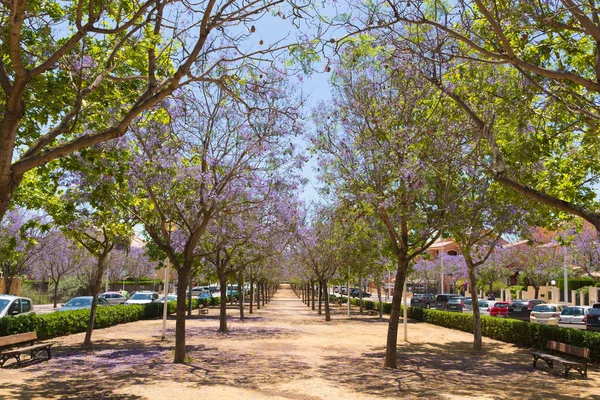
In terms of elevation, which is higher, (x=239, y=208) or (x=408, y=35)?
(x=408, y=35)

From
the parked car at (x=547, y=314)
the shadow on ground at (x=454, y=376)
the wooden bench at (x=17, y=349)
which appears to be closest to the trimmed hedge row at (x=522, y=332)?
the shadow on ground at (x=454, y=376)

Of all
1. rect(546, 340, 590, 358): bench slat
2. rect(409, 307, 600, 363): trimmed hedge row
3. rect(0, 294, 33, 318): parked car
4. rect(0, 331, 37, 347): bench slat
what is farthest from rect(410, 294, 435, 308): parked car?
rect(0, 331, 37, 347): bench slat

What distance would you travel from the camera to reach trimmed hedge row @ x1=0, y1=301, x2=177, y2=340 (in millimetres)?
15641

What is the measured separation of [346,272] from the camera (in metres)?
34.5

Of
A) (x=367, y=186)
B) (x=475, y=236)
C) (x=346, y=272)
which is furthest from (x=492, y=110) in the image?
(x=346, y=272)

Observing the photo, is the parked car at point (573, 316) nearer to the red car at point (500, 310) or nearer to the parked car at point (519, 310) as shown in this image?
the parked car at point (519, 310)

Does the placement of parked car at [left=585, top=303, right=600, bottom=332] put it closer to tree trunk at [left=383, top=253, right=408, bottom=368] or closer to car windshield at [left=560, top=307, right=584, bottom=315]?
car windshield at [left=560, top=307, right=584, bottom=315]

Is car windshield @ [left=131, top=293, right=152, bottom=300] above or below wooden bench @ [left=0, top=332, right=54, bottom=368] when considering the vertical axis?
below

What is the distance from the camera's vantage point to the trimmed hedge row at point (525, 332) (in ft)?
50.6

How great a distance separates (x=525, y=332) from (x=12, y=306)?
1751cm

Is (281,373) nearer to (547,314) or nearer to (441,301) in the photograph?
(547,314)

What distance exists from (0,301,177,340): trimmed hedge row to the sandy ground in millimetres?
728

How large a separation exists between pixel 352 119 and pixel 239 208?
4340 mm

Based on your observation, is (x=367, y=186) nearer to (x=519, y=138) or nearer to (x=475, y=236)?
(x=519, y=138)
